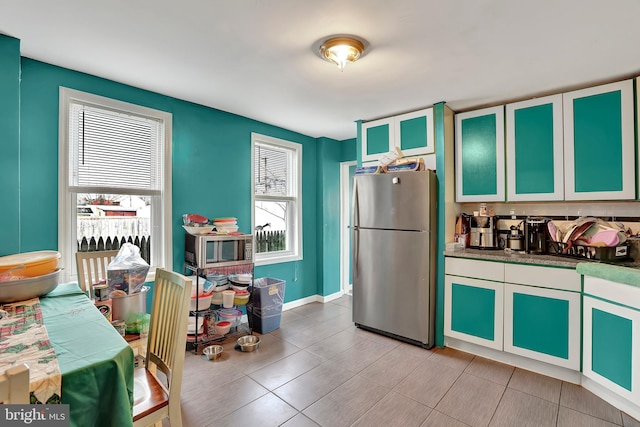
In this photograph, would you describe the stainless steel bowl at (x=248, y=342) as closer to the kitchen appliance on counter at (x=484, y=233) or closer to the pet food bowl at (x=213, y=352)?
the pet food bowl at (x=213, y=352)

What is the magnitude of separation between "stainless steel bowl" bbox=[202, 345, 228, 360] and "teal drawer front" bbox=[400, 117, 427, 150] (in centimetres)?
272

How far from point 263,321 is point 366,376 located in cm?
129

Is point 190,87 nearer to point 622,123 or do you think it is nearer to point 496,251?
point 496,251

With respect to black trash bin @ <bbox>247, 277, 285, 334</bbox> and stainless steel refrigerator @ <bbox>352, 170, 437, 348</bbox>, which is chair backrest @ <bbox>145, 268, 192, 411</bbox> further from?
stainless steel refrigerator @ <bbox>352, 170, 437, 348</bbox>

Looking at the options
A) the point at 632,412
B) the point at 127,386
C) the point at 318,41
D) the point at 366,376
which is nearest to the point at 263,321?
the point at 366,376

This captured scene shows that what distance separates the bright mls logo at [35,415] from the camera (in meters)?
0.68

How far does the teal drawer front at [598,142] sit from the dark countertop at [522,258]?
609 mm

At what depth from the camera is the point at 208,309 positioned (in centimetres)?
306

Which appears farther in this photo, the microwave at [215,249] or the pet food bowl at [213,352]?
the microwave at [215,249]

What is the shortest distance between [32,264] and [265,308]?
2.09 m

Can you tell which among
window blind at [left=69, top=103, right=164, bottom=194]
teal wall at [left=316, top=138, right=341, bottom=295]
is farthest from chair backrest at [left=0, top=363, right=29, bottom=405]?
teal wall at [left=316, top=138, right=341, bottom=295]

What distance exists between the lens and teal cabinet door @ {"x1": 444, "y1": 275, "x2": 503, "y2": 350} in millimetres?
2707

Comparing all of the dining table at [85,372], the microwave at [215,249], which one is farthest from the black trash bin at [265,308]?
the dining table at [85,372]

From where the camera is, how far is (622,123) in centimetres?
240
